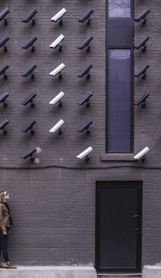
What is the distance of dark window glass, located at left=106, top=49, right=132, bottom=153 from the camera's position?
49.3 feet

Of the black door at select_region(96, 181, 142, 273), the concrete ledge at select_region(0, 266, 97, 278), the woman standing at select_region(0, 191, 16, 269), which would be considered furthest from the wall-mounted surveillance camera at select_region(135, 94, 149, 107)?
the concrete ledge at select_region(0, 266, 97, 278)

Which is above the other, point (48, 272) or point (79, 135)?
point (79, 135)

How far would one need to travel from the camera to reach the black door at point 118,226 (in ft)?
48.9

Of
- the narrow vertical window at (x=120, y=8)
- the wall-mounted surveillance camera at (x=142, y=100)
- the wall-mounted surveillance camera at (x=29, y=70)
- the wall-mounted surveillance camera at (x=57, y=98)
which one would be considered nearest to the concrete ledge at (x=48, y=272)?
the wall-mounted surveillance camera at (x=57, y=98)

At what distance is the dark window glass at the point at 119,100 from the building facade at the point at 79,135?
22 mm

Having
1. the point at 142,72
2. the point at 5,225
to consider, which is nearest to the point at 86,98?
the point at 142,72

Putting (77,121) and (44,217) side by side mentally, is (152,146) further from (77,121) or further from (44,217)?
(44,217)

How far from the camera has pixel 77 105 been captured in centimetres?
1486

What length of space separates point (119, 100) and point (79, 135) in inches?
45.7

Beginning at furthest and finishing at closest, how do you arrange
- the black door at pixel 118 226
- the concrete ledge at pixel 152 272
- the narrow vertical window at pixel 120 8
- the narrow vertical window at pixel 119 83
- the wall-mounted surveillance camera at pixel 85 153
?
1. the narrow vertical window at pixel 120 8
2. the narrow vertical window at pixel 119 83
3. the black door at pixel 118 226
4. the wall-mounted surveillance camera at pixel 85 153
5. the concrete ledge at pixel 152 272

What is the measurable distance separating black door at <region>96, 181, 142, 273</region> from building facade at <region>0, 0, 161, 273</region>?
2cm

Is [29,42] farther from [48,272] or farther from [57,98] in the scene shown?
[48,272]

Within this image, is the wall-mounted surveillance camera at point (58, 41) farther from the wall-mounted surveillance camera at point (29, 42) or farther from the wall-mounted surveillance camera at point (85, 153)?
the wall-mounted surveillance camera at point (85, 153)

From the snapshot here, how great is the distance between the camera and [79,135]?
14.8 meters
